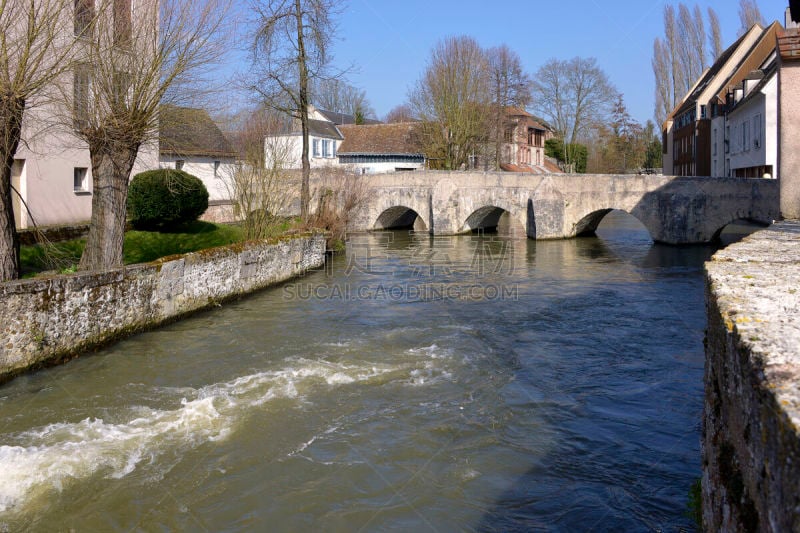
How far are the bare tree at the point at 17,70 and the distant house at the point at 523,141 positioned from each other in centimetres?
4506

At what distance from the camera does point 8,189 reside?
10.4 meters

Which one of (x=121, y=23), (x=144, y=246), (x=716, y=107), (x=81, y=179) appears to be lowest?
(x=144, y=246)

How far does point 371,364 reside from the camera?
10211mm

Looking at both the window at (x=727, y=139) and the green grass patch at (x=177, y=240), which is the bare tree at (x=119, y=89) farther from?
the window at (x=727, y=139)

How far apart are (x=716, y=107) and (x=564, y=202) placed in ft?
47.4

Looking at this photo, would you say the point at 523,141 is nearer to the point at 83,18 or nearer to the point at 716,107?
the point at 716,107

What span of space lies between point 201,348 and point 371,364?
9.63 ft

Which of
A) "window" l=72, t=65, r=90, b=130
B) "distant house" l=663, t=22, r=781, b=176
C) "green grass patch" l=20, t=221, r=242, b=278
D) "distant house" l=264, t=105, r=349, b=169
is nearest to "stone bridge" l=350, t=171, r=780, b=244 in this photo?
"distant house" l=264, t=105, r=349, b=169

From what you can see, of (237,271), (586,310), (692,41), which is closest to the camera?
(586,310)

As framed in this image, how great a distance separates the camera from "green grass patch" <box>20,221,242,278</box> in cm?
1299

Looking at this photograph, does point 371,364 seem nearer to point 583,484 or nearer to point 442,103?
point 583,484

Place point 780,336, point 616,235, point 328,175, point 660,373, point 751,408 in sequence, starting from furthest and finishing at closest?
point 616,235, point 328,175, point 660,373, point 780,336, point 751,408

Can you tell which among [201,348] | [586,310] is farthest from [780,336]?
[586,310]

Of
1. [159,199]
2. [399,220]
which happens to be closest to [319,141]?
[399,220]
